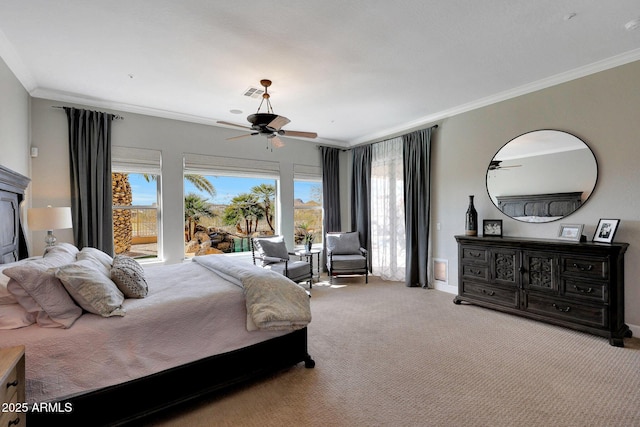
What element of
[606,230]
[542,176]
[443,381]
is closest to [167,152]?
[443,381]

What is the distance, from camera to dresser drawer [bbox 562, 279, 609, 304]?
115 inches

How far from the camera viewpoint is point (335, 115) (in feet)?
15.8

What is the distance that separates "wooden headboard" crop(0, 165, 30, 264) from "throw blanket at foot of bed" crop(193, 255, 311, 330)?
189 cm

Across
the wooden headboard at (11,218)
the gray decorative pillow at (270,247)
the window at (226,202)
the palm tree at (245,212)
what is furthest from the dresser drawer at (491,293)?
the wooden headboard at (11,218)

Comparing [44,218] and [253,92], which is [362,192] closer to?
[253,92]

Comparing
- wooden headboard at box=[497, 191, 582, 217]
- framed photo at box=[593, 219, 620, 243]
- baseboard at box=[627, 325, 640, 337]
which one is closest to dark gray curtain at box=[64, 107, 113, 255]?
wooden headboard at box=[497, 191, 582, 217]

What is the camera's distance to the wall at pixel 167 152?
3.83 metres

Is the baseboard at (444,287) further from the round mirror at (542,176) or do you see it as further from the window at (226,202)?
the window at (226,202)

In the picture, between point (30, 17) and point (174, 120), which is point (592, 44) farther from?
point (174, 120)

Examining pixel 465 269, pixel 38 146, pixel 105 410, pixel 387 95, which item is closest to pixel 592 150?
pixel 465 269

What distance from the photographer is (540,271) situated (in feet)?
11.1

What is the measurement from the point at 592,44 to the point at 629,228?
1908 millimetres

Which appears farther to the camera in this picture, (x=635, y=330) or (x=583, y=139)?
(x=583, y=139)

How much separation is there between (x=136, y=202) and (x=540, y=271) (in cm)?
552
